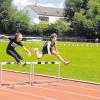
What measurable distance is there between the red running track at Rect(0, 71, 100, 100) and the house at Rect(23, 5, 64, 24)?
389 feet

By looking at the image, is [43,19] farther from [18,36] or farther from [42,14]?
[18,36]

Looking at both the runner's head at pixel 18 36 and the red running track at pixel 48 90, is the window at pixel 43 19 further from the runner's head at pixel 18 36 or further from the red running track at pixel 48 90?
the runner's head at pixel 18 36

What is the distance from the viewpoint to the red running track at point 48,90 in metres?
15.4

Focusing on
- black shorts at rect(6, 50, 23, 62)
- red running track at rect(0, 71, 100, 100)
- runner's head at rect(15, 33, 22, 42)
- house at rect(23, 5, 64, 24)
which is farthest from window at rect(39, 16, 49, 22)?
runner's head at rect(15, 33, 22, 42)

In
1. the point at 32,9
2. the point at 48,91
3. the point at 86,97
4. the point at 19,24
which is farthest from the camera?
the point at 32,9

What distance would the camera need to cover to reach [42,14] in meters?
142

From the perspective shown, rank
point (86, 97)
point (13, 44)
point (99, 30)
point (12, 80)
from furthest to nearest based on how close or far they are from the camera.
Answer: point (99, 30)
point (12, 80)
point (13, 44)
point (86, 97)

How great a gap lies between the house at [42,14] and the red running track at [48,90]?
389ft

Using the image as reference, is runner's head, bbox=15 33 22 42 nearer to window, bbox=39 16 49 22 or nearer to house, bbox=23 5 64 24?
house, bbox=23 5 64 24

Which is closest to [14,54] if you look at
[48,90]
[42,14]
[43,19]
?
[48,90]

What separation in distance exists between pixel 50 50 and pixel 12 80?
2.71 metres

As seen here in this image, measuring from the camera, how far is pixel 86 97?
1556 centimetres

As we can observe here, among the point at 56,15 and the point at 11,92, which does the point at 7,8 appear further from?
the point at 11,92

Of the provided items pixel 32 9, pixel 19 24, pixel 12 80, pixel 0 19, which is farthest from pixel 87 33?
pixel 12 80
